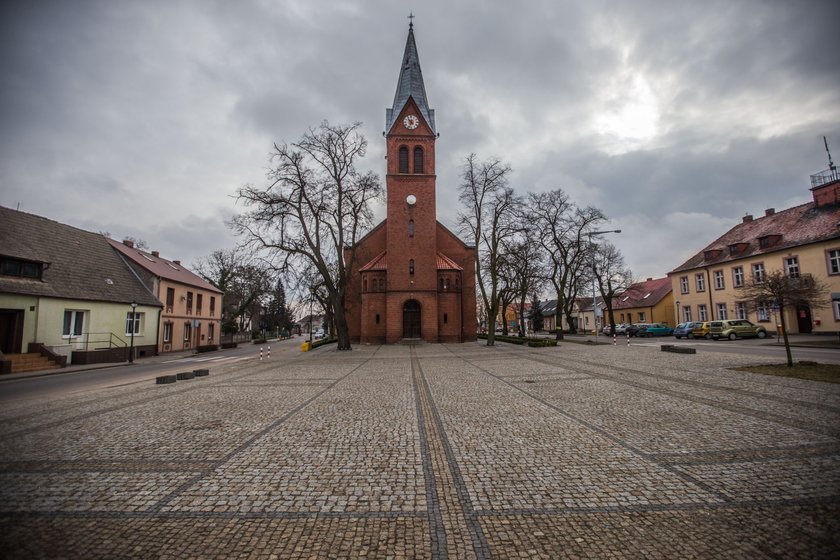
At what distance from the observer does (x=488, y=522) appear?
132 inches

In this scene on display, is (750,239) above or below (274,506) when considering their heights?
above

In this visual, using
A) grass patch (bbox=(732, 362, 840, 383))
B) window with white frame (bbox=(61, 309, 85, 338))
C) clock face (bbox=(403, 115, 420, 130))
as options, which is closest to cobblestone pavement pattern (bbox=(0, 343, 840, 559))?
grass patch (bbox=(732, 362, 840, 383))

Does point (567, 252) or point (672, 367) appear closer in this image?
point (672, 367)

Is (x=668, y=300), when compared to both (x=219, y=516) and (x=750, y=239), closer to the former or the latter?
(x=750, y=239)

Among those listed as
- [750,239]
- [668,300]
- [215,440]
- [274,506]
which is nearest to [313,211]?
[215,440]

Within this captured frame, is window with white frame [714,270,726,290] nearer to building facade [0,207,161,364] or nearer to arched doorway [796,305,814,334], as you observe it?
arched doorway [796,305,814,334]

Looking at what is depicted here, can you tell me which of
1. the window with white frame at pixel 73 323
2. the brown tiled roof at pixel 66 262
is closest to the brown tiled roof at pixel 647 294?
the brown tiled roof at pixel 66 262

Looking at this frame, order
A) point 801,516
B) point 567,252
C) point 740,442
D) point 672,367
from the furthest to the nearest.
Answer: point 567,252 → point 672,367 → point 740,442 → point 801,516

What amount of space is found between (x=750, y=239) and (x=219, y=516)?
43619mm

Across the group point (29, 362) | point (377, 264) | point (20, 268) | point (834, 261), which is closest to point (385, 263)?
point (377, 264)

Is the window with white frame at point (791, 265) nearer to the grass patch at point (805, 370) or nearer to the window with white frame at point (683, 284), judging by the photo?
the window with white frame at point (683, 284)

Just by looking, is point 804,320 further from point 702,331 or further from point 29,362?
point 29,362

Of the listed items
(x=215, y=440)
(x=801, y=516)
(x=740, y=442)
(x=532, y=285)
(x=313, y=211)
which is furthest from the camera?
(x=532, y=285)

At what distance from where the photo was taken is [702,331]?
30516 mm
